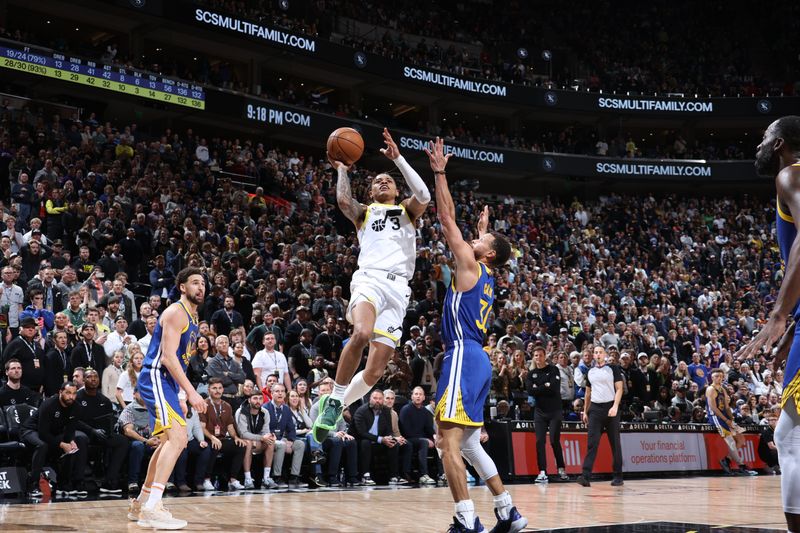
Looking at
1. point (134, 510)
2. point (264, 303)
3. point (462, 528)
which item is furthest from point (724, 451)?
point (134, 510)

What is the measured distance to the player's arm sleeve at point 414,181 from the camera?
7.10m

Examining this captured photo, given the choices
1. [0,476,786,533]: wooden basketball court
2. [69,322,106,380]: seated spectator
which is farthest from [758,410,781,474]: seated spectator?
[69,322,106,380]: seated spectator

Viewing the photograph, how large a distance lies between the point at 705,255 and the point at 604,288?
6614 mm

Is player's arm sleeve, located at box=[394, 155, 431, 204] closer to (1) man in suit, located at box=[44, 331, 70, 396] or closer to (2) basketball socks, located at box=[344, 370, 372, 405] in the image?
(2) basketball socks, located at box=[344, 370, 372, 405]

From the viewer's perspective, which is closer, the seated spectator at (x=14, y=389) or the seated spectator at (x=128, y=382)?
the seated spectator at (x=14, y=389)

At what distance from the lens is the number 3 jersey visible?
6.52 m

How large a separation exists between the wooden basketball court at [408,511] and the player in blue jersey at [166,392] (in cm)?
25

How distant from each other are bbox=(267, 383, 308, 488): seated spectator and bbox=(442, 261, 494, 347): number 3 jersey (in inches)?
264

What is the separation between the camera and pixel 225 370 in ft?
42.1

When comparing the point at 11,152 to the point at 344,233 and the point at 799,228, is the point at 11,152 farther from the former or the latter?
the point at 799,228

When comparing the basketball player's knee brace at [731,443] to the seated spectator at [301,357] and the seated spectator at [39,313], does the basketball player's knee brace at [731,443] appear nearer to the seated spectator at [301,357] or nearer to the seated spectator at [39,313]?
the seated spectator at [301,357]

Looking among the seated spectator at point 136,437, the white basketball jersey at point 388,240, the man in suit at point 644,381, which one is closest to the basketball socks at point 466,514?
the white basketball jersey at point 388,240

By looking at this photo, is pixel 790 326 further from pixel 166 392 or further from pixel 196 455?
pixel 196 455

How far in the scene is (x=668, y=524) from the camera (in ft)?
24.5
